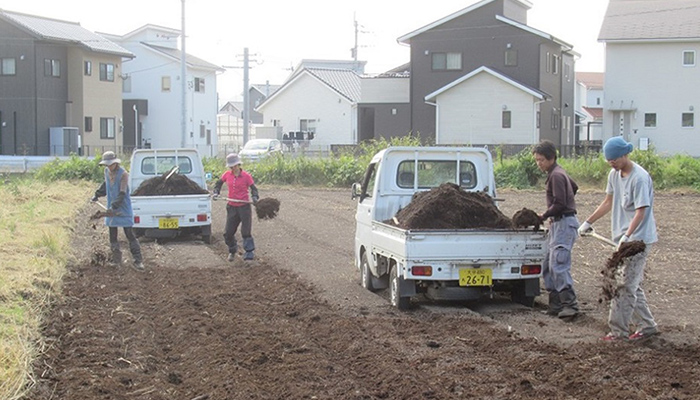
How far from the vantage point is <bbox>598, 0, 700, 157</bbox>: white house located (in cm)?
4412

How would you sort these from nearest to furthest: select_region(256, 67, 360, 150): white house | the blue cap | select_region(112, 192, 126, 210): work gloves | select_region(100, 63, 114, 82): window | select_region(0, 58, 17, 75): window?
the blue cap
select_region(112, 192, 126, 210): work gloves
select_region(0, 58, 17, 75): window
select_region(100, 63, 114, 82): window
select_region(256, 67, 360, 150): white house

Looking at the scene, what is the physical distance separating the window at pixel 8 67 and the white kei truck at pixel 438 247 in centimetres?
4126

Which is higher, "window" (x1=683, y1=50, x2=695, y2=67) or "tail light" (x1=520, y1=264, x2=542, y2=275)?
"window" (x1=683, y1=50, x2=695, y2=67)

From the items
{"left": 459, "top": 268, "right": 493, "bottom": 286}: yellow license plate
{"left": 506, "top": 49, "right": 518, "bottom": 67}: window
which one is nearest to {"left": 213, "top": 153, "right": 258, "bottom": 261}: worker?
{"left": 459, "top": 268, "right": 493, "bottom": 286}: yellow license plate

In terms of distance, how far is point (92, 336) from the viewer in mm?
8203

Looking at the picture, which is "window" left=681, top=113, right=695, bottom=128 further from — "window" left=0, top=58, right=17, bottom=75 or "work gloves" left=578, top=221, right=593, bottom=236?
"work gloves" left=578, top=221, right=593, bottom=236

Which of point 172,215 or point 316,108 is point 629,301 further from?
point 316,108

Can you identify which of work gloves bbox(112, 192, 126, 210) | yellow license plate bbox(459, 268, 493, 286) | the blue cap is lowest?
yellow license plate bbox(459, 268, 493, 286)

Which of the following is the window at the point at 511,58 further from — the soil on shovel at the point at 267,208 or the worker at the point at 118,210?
the worker at the point at 118,210

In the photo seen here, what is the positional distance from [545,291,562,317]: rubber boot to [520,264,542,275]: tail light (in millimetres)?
303

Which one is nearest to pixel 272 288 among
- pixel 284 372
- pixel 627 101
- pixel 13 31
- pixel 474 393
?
pixel 284 372

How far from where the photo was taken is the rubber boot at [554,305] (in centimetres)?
926

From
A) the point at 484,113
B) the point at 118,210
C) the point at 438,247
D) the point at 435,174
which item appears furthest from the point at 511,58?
the point at 438,247

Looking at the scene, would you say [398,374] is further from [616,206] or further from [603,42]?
[603,42]
